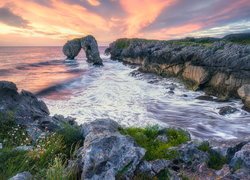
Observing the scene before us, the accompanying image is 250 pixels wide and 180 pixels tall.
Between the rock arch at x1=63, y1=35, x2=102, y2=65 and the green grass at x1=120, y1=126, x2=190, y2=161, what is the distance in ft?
249

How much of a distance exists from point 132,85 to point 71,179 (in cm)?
3973

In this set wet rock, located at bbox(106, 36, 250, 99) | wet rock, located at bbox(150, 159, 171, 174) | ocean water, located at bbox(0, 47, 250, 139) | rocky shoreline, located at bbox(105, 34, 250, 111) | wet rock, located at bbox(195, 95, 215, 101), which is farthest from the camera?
wet rock, located at bbox(106, 36, 250, 99)

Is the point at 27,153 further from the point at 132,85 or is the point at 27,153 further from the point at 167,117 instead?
the point at 132,85

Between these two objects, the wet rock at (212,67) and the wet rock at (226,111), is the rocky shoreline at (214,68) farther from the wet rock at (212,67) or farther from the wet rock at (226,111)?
the wet rock at (226,111)

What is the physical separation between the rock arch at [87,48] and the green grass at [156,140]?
249 feet

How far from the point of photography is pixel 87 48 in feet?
325

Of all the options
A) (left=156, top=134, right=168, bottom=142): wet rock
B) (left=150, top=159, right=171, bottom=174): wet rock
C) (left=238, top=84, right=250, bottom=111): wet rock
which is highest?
(left=150, top=159, right=171, bottom=174): wet rock

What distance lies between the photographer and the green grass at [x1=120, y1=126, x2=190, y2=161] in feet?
33.6

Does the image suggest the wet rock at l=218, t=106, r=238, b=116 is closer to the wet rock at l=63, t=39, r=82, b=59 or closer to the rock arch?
the rock arch

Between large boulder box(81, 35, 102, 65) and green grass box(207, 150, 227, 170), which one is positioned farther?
large boulder box(81, 35, 102, 65)

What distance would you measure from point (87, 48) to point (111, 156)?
93308mm

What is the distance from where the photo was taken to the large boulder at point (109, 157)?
7.43 metres

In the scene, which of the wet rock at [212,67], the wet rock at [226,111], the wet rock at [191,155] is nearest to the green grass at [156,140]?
the wet rock at [191,155]

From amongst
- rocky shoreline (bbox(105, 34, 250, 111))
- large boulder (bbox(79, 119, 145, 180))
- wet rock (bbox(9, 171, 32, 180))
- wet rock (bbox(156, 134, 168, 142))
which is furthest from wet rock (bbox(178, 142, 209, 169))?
rocky shoreline (bbox(105, 34, 250, 111))
